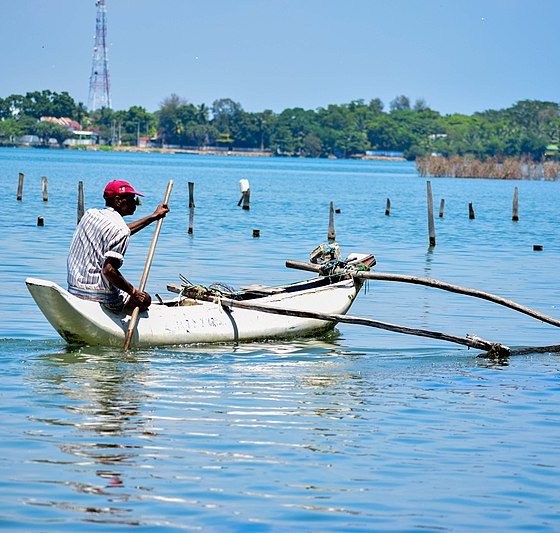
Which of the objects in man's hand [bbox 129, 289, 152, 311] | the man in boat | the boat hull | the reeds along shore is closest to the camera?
the man in boat

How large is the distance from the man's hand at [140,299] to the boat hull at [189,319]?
0.69 feet

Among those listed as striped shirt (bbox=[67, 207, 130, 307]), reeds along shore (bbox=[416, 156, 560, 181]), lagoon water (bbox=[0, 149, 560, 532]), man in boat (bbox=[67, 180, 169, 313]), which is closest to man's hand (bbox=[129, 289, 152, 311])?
man in boat (bbox=[67, 180, 169, 313])

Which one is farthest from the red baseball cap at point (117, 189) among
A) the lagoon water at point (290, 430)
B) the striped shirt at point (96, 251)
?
the lagoon water at point (290, 430)

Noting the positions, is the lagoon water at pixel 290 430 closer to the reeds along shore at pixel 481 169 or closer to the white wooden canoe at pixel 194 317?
the white wooden canoe at pixel 194 317

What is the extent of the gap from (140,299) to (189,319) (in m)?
1.02

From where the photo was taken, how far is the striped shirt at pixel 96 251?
39.4ft

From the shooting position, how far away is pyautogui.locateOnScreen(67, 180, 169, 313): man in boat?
1200 cm

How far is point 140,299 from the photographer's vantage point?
12594mm

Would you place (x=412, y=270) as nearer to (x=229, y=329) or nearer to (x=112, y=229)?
(x=229, y=329)

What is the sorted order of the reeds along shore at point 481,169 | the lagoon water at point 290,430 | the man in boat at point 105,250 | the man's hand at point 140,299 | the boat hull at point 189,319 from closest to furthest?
the lagoon water at point 290,430, the man in boat at point 105,250, the boat hull at point 189,319, the man's hand at point 140,299, the reeds along shore at point 481,169

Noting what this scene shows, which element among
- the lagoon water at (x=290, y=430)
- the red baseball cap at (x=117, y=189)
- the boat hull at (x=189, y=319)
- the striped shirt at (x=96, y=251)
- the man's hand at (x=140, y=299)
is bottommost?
the lagoon water at (x=290, y=430)

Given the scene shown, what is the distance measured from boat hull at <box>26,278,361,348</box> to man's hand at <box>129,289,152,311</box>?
209 mm

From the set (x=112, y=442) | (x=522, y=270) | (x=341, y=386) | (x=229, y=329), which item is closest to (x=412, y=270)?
(x=522, y=270)

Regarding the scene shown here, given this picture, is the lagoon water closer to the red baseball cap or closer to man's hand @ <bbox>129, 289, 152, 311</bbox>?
man's hand @ <bbox>129, 289, 152, 311</bbox>
